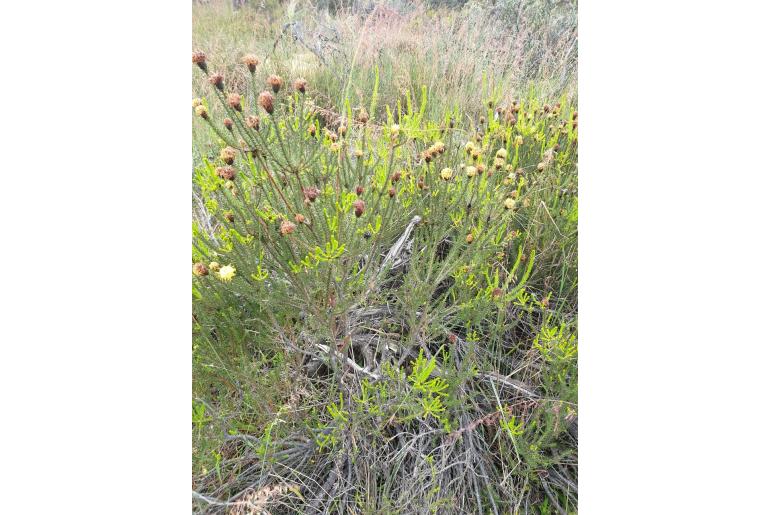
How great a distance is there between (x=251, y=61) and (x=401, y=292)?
0.56 m

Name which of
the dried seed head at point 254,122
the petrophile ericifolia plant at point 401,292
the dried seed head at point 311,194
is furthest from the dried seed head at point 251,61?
the dried seed head at point 311,194

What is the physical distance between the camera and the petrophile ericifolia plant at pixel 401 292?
1.27m

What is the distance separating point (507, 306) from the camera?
55.2 inches

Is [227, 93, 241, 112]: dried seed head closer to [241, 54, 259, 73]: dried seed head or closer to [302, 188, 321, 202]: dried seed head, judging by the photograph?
[241, 54, 259, 73]: dried seed head

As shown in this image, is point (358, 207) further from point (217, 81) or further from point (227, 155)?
A: point (217, 81)

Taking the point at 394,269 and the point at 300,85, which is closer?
the point at 300,85

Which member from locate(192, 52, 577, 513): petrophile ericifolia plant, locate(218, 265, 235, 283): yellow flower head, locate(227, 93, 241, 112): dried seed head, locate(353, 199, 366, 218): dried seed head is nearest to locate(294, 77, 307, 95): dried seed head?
locate(192, 52, 577, 513): petrophile ericifolia plant

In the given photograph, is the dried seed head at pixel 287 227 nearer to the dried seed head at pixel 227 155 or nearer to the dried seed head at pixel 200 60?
the dried seed head at pixel 227 155

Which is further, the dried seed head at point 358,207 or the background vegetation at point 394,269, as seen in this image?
the background vegetation at point 394,269

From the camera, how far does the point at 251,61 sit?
1239mm

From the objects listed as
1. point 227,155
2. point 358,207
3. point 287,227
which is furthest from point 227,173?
point 358,207

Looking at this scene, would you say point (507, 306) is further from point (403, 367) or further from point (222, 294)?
point (222, 294)

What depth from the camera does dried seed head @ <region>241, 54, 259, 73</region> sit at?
1207mm
